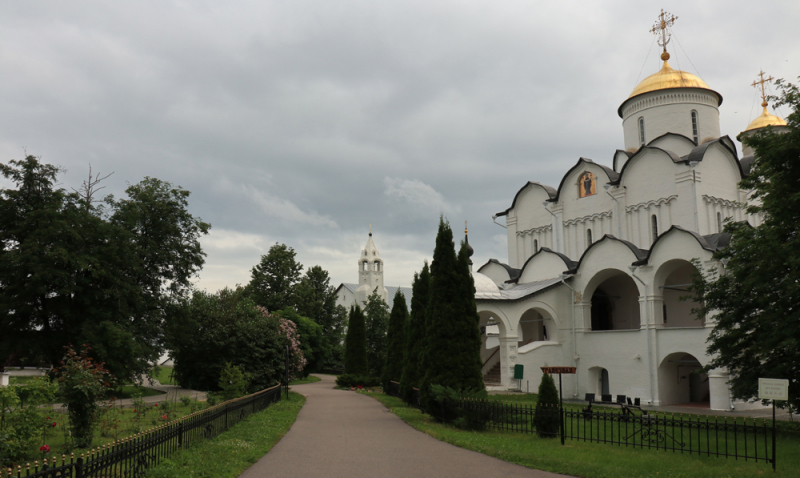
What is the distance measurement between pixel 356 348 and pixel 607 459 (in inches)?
1035

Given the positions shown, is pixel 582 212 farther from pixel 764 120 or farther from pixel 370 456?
pixel 370 456

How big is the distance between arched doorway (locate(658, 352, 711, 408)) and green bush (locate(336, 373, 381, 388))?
15.9 metres

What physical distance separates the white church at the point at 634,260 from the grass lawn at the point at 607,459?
435 inches

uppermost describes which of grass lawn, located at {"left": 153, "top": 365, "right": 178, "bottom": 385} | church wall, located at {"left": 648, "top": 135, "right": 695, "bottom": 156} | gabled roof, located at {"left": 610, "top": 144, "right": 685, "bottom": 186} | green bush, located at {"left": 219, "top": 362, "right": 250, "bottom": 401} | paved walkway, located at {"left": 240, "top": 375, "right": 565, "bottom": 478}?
church wall, located at {"left": 648, "top": 135, "right": 695, "bottom": 156}

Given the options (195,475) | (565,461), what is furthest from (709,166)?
(195,475)

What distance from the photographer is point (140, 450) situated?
781cm

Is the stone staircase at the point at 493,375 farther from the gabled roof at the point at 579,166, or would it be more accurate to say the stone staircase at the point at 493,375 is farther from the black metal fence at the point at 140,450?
the black metal fence at the point at 140,450

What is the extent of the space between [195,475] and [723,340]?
45.9 feet

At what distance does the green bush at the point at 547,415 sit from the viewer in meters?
12.4

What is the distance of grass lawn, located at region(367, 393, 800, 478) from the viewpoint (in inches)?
349

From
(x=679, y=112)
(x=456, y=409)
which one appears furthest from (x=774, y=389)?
(x=679, y=112)

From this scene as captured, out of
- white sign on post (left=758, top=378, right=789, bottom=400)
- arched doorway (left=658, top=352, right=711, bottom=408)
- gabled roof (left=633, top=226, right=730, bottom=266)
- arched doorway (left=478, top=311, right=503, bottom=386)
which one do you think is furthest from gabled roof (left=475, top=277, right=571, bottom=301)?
white sign on post (left=758, top=378, right=789, bottom=400)

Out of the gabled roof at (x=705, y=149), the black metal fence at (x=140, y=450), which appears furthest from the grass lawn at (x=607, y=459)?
the gabled roof at (x=705, y=149)

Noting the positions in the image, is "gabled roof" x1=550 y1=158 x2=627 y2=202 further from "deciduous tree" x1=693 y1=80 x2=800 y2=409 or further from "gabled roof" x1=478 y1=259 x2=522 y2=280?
"deciduous tree" x1=693 y1=80 x2=800 y2=409
